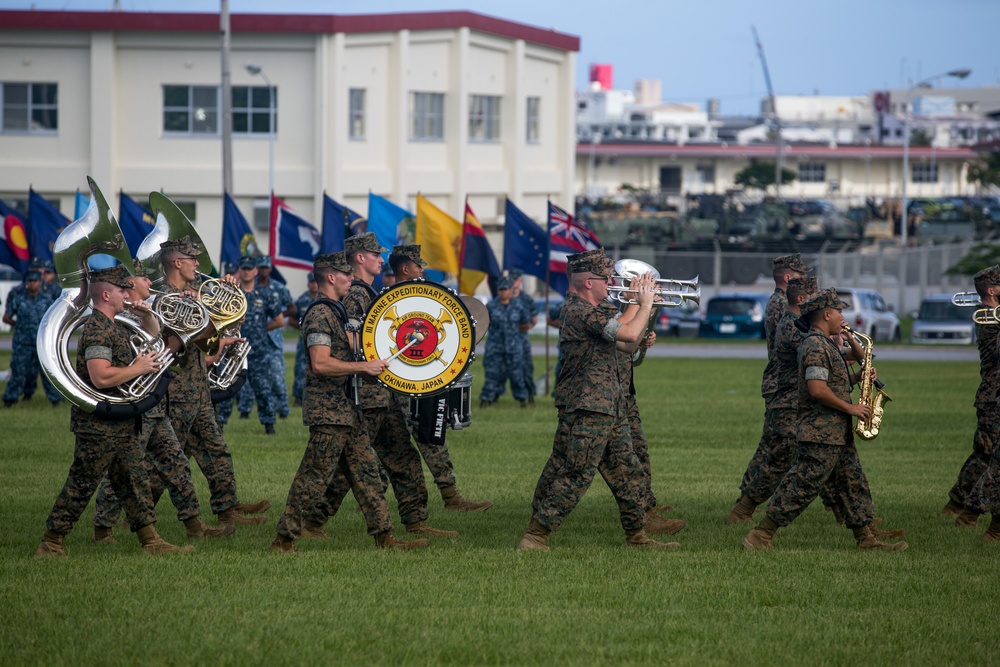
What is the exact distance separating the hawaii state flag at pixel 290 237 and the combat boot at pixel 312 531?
12118 mm

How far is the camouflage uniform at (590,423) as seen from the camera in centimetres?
937

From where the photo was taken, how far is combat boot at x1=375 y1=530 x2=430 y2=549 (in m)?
9.60

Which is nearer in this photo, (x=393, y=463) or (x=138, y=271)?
(x=138, y=271)

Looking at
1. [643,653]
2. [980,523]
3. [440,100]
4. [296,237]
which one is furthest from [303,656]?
[440,100]

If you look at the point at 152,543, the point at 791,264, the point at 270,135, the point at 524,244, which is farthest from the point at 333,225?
the point at 270,135

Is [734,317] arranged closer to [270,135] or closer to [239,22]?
[270,135]

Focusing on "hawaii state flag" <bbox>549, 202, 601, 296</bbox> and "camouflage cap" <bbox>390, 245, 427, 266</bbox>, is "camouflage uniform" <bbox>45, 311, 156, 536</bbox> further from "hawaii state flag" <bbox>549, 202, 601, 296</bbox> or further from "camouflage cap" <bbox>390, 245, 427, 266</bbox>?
"hawaii state flag" <bbox>549, 202, 601, 296</bbox>

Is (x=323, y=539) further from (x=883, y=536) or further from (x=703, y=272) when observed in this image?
(x=703, y=272)

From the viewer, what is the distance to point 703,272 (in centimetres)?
4919

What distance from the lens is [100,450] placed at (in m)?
8.96

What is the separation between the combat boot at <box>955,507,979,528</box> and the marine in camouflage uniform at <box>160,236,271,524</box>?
5.30 meters

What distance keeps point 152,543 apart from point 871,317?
2813 cm

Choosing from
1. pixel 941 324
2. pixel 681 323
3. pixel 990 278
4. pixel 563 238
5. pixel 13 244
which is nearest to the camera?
pixel 990 278

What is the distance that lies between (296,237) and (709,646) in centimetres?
1580
